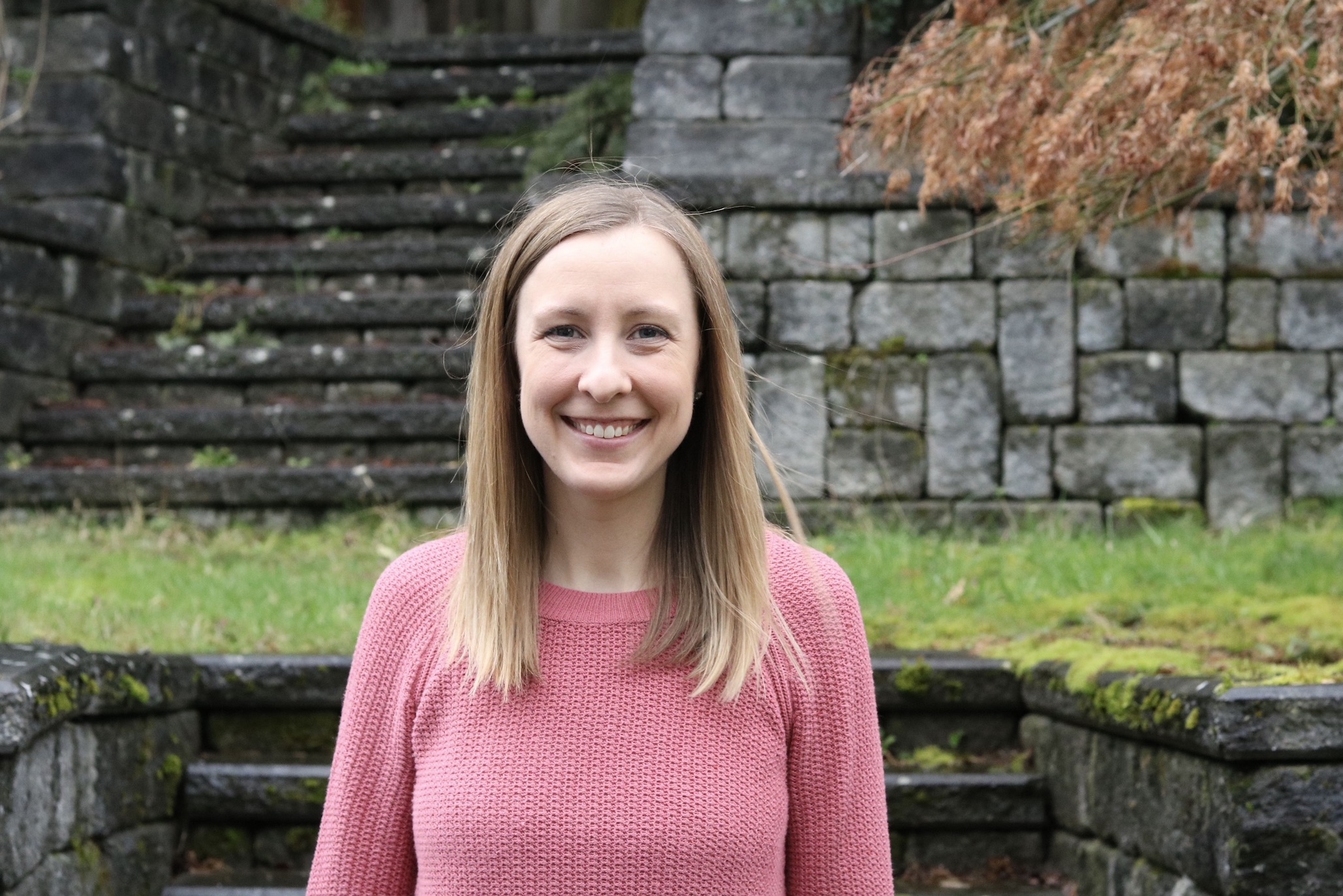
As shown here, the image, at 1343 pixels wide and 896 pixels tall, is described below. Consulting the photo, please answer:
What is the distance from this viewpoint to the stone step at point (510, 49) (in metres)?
9.34

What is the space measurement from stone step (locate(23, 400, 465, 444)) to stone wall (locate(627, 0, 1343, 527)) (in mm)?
1541

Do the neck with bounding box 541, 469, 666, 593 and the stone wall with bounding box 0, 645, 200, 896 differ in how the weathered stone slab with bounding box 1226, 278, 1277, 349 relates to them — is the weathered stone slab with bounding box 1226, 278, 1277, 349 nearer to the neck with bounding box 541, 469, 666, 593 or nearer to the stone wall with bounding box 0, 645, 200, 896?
the stone wall with bounding box 0, 645, 200, 896

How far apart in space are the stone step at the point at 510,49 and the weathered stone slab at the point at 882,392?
156 inches

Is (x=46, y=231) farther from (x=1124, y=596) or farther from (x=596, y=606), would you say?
(x=596, y=606)

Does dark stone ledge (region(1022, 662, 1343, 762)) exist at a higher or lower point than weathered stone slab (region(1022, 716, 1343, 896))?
higher

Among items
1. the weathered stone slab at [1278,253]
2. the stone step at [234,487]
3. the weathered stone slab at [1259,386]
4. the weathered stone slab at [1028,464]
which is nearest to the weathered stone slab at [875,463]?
→ the weathered stone slab at [1028,464]

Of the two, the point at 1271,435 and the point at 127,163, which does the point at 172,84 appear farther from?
the point at 1271,435

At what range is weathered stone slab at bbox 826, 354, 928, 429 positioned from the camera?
588 centimetres

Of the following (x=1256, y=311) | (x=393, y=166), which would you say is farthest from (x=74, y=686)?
(x=393, y=166)

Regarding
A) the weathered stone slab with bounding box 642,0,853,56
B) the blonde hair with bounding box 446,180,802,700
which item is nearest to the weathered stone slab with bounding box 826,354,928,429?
the weathered stone slab with bounding box 642,0,853,56

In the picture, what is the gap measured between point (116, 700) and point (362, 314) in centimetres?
424

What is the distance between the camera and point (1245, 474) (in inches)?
227

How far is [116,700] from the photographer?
3066 mm

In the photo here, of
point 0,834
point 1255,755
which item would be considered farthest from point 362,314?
point 1255,755
